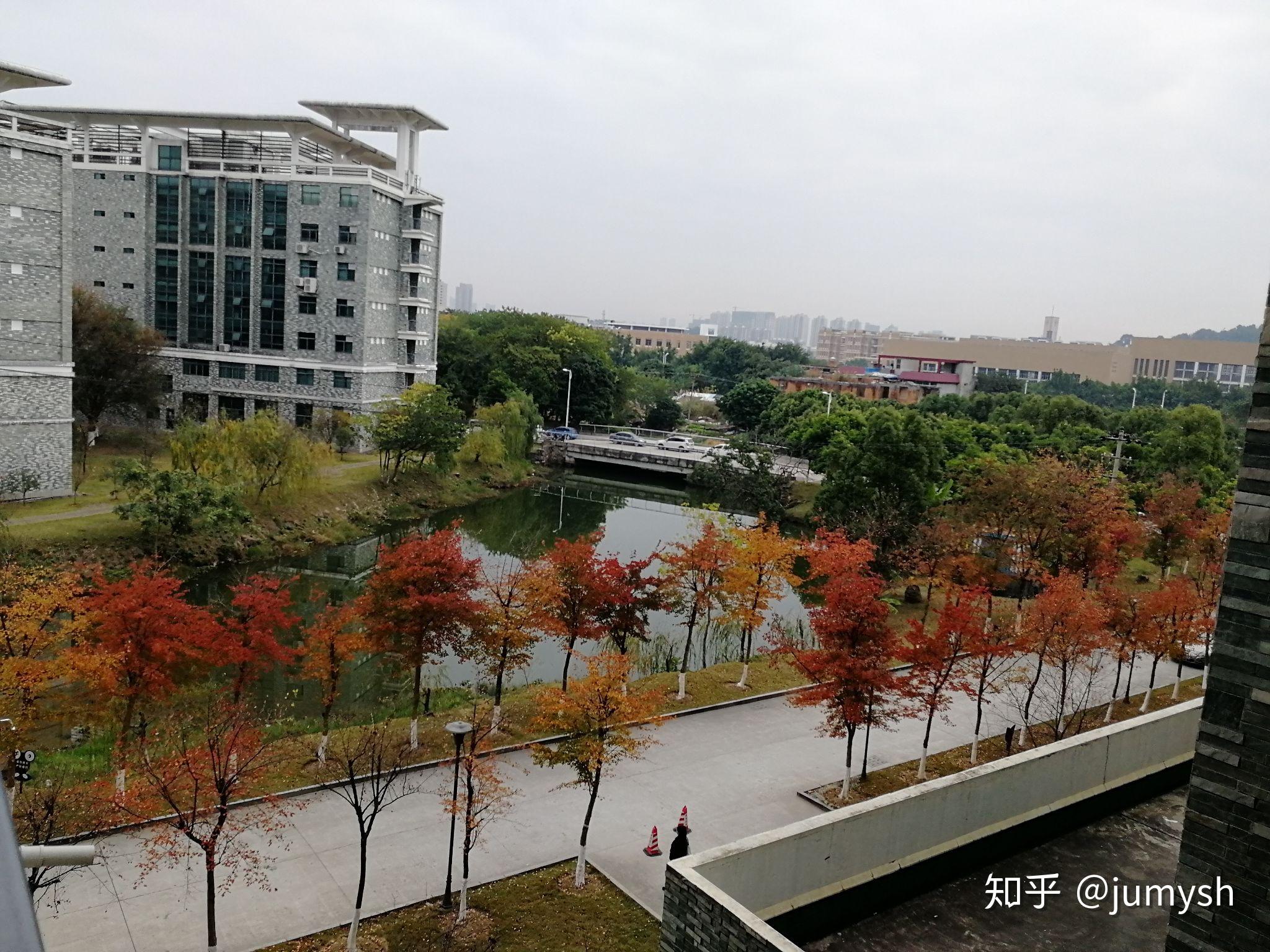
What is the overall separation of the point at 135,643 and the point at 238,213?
3012 cm

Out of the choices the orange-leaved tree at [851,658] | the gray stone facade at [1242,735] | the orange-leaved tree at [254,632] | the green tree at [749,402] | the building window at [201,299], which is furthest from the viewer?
the green tree at [749,402]

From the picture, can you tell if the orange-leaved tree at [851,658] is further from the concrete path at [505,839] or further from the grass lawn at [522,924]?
the grass lawn at [522,924]

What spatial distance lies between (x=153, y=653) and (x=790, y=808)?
25.2 ft

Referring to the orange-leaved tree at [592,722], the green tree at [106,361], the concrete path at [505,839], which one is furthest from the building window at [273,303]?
the orange-leaved tree at [592,722]

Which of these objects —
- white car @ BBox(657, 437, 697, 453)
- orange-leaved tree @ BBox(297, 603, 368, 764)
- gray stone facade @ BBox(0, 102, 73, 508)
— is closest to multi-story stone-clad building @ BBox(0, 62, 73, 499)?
gray stone facade @ BBox(0, 102, 73, 508)

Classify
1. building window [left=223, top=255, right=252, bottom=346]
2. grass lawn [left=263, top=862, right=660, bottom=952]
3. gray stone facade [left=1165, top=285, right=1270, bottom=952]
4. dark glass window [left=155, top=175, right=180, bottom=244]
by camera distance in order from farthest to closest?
building window [left=223, top=255, right=252, bottom=346] → dark glass window [left=155, top=175, right=180, bottom=244] → grass lawn [left=263, top=862, right=660, bottom=952] → gray stone facade [left=1165, top=285, right=1270, bottom=952]

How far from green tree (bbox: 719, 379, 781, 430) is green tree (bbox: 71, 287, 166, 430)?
102 feet

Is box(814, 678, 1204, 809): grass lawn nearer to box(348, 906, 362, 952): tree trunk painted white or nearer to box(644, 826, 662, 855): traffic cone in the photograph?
box(644, 826, 662, 855): traffic cone

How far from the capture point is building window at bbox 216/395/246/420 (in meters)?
37.6

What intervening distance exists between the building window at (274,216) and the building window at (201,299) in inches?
104

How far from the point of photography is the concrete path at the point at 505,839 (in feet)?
28.8

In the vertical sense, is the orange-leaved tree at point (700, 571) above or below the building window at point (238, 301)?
below

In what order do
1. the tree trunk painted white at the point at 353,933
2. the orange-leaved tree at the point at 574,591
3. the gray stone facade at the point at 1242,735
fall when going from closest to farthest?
1. the gray stone facade at the point at 1242,735
2. the tree trunk painted white at the point at 353,933
3. the orange-leaved tree at the point at 574,591

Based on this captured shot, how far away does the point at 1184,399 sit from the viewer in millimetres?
69938
